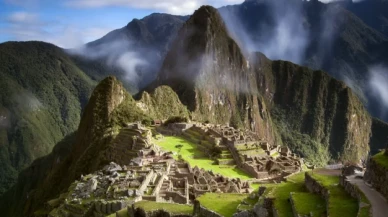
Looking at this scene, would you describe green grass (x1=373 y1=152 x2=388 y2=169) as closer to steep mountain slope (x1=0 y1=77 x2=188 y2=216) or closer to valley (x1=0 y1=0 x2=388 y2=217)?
valley (x1=0 y1=0 x2=388 y2=217)

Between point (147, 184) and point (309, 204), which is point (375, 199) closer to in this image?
point (309, 204)

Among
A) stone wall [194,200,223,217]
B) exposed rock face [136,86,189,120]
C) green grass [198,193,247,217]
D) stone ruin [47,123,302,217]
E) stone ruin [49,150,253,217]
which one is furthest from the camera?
exposed rock face [136,86,189,120]

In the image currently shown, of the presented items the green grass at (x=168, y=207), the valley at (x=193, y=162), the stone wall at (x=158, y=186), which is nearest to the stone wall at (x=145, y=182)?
the valley at (x=193, y=162)

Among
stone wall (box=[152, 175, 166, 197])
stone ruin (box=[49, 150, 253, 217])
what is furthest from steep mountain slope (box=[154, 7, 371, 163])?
stone wall (box=[152, 175, 166, 197])

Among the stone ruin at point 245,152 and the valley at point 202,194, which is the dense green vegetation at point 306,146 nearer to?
the stone ruin at point 245,152

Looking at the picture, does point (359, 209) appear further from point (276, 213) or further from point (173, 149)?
point (173, 149)

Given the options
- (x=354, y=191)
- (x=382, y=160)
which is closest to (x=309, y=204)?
(x=354, y=191)

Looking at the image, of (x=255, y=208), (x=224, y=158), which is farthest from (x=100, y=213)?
(x=224, y=158)
